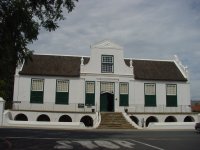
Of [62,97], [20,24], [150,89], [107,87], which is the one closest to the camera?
[20,24]

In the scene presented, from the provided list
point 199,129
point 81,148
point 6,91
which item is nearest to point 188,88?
point 199,129

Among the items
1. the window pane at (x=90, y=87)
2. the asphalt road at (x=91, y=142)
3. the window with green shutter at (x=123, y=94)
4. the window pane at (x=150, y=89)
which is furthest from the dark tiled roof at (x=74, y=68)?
the asphalt road at (x=91, y=142)

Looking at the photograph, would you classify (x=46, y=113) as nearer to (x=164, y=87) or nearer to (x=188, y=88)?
(x=164, y=87)

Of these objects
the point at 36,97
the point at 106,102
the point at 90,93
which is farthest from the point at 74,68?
the point at 36,97

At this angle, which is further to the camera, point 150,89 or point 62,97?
point 150,89

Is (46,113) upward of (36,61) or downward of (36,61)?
downward

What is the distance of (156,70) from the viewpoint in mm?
42969

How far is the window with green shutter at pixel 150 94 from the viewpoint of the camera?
133 feet

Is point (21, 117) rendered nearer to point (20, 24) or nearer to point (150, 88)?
point (150, 88)

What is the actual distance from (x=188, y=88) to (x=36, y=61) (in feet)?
62.1

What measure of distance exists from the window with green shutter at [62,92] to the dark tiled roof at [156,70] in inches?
335

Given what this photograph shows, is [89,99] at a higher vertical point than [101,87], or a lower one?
lower

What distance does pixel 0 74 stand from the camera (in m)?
14.9

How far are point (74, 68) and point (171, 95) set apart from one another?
40.1 feet
